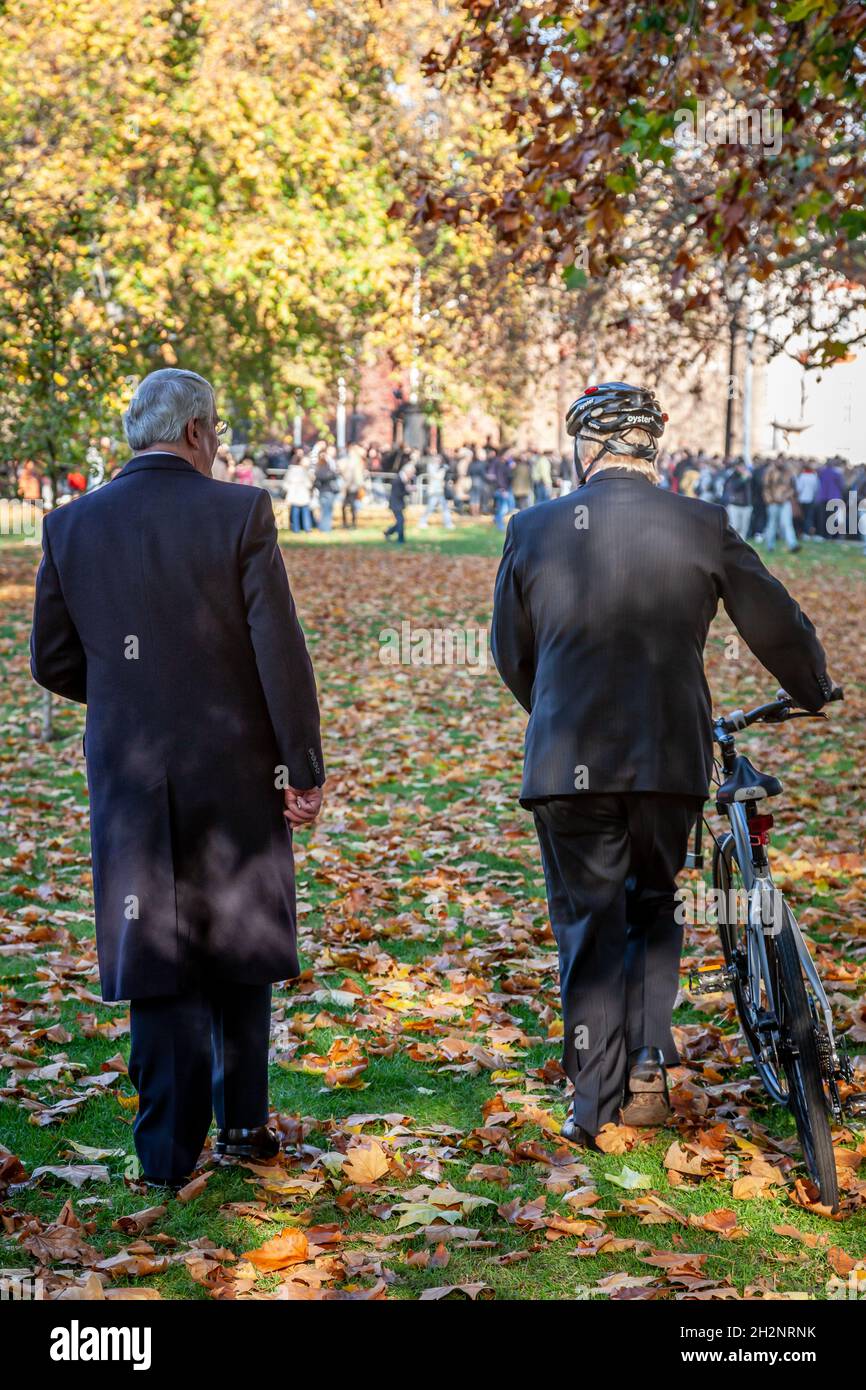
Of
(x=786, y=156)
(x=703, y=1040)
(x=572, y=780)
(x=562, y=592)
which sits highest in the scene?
(x=786, y=156)

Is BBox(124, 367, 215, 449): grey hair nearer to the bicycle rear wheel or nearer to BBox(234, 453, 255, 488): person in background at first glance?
the bicycle rear wheel

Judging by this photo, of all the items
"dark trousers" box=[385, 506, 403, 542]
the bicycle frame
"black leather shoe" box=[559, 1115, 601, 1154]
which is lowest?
"black leather shoe" box=[559, 1115, 601, 1154]

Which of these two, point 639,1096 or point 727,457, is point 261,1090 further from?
point 727,457

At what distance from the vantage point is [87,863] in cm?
880

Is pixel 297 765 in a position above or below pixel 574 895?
above

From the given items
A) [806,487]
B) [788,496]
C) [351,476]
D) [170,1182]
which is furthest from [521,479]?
[170,1182]

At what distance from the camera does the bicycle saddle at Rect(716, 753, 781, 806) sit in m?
4.75

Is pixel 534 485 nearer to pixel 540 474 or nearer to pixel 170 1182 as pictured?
pixel 540 474

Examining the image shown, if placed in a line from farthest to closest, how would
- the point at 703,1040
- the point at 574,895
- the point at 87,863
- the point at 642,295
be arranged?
the point at 642,295 → the point at 87,863 → the point at 703,1040 → the point at 574,895

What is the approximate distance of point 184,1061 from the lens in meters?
4.49

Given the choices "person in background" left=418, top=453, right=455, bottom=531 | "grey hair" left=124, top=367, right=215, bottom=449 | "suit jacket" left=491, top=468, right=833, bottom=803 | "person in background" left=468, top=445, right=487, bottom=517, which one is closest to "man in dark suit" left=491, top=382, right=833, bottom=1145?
"suit jacket" left=491, top=468, right=833, bottom=803

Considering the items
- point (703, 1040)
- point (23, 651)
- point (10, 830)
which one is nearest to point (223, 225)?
point (23, 651)

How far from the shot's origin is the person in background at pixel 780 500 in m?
31.8

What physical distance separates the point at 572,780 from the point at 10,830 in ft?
19.1
